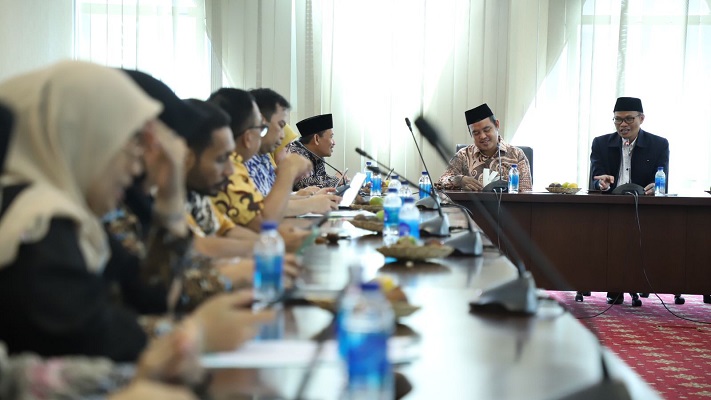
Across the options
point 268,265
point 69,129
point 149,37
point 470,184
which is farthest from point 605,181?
point 69,129

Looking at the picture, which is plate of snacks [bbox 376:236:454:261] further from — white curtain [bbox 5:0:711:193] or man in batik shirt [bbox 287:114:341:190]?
white curtain [bbox 5:0:711:193]

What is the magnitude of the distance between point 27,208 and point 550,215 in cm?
417

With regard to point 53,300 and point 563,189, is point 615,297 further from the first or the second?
point 53,300

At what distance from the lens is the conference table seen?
3.77 ft

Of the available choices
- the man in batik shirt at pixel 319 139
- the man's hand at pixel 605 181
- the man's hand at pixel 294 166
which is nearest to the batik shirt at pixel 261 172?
the man's hand at pixel 294 166

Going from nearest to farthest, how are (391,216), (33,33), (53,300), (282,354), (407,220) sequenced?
(53,300), (282,354), (407,220), (391,216), (33,33)

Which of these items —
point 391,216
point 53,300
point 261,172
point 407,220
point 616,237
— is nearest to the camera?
point 53,300

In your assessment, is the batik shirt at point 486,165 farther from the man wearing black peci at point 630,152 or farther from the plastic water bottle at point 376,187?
the plastic water bottle at point 376,187

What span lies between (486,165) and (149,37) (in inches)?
118

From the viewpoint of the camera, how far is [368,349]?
3.51 feet

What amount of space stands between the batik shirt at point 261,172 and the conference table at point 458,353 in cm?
186

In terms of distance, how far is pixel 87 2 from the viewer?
7.11 m

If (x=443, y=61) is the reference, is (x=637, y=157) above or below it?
below

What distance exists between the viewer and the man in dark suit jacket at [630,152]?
5.59 meters
